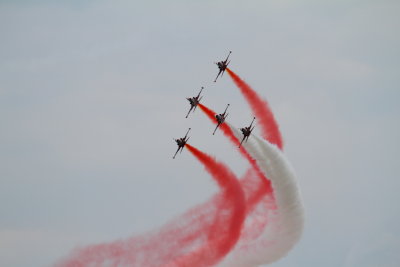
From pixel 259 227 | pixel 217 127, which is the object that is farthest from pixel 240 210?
pixel 217 127

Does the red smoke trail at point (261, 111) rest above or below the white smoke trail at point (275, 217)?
above

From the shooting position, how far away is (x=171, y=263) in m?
112

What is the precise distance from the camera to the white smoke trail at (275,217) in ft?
350

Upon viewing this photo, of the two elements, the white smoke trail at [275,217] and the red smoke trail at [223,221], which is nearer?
the white smoke trail at [275,217]

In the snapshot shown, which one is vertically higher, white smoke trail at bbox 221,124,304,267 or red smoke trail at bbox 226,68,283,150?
red smoke trail at bbox 226,68,283,150

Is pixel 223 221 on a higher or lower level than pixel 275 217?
higher

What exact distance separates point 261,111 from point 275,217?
10.9 m

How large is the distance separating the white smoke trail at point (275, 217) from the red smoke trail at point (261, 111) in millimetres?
4001

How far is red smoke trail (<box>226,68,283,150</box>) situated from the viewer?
11100 cm

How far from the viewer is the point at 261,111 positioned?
112m

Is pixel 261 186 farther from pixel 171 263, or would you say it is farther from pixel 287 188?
pixel 171 263

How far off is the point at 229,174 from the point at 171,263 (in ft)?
36.2

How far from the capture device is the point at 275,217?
109 m

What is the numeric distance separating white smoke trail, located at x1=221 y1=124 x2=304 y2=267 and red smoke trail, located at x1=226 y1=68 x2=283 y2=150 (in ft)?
13.1
